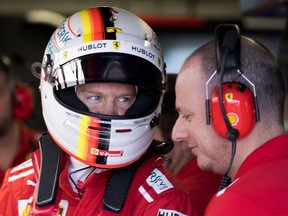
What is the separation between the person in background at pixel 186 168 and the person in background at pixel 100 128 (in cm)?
24

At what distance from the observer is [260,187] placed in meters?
1.44

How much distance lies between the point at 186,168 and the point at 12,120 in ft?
4.82

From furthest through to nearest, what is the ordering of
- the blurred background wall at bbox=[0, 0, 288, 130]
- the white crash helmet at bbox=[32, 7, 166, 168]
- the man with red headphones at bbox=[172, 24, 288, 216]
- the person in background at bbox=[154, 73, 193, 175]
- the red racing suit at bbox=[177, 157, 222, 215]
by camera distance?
→ the blurred background wall at bbox=[0, 0, 288, 130]
the person in background at bbox=[154, 73, 193, 175]
the red racing suit at bbox=[177, 157, 222, 215]
the white crash helmet at bbox=[32, 7, 166, 168]
the man with red headphones at bbox=[172, 24, 288, 216]

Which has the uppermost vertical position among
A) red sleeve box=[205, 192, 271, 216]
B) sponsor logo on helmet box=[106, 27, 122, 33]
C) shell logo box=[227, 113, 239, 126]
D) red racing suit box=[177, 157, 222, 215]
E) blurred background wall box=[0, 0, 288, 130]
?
sponsor logo on helmet box=[106, 27, 122, 33]

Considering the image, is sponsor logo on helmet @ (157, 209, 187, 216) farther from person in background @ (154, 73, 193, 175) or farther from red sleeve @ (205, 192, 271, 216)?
person in background @ (154, 73, 193, 175)

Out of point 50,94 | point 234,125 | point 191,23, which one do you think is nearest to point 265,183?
point 234,125

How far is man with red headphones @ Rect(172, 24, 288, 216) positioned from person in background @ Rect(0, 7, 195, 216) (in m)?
0.15

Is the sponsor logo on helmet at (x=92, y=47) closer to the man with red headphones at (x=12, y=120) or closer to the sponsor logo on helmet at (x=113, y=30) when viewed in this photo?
the sponsor logo on helmet at (x=113, y=30)

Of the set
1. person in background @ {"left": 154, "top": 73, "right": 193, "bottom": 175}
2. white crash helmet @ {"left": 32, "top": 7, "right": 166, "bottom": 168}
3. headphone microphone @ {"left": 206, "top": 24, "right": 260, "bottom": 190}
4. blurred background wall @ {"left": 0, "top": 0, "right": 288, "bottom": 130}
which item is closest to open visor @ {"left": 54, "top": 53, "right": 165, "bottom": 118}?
white crash helmet @ {"left": 32, "top": 7, "right": 166, "bottom": 168}

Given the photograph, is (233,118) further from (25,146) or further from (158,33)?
(158,33)

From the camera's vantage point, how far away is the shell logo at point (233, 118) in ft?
5.31

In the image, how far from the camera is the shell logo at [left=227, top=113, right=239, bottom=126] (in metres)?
1.62

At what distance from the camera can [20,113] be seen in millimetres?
3498

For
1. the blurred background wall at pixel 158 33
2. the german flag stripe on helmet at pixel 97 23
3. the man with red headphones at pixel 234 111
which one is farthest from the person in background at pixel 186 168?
the blurred background wall at pixel 158 33
